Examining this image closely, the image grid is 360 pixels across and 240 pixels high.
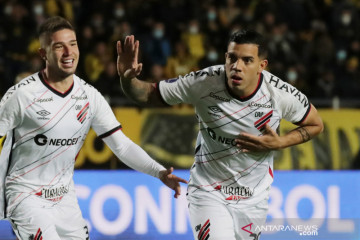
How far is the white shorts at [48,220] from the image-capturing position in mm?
5551

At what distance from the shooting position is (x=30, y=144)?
5.75 meters

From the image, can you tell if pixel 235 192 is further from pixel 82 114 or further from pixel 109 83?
pixel 109 83

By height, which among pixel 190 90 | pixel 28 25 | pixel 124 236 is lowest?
pixel 124 236

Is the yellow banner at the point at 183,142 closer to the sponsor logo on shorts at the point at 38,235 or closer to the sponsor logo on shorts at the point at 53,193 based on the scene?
the sponsor logo on shorts at the point at 53,193

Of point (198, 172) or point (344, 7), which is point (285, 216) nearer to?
point (198, 172)

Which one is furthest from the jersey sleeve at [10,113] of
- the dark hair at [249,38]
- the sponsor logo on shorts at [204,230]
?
the dark hair at [249,38]

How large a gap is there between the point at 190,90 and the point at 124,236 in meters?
2.98

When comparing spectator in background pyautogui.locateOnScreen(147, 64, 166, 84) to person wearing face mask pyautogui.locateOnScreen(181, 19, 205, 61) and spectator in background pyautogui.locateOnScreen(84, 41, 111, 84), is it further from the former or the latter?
person wearing face mask pyautogui.locateOnScreen(181, 19, 205, 61)

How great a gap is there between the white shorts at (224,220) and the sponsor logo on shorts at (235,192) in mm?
89

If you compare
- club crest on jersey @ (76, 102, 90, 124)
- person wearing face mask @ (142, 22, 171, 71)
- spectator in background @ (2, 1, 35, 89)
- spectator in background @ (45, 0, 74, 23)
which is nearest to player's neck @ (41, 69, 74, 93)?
club crest on jersey @ (76, 102, 90, 124)

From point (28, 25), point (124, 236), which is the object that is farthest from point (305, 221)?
point (28, 25)

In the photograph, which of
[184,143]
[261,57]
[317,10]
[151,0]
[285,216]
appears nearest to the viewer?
[261,57]

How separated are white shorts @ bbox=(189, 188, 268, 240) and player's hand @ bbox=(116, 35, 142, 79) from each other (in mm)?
1212

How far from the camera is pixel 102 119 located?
20.2ft
